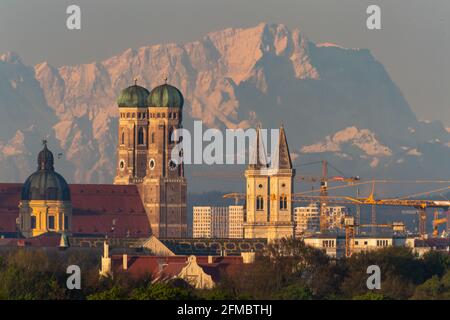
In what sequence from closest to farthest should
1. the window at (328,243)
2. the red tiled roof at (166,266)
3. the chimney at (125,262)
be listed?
1. the red tiled roof at (166,266)
2. the chimney at (125,262)
3. the window at (328,243)

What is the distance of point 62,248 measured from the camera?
181 metres

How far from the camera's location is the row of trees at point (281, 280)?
98.8 meters

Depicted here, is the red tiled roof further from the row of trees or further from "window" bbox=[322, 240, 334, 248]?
"window" bbox=[322, 240, 334, 248]

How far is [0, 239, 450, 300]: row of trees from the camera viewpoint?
324 ft

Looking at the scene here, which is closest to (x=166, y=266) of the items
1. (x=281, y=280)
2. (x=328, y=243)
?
(x=281, y=280)

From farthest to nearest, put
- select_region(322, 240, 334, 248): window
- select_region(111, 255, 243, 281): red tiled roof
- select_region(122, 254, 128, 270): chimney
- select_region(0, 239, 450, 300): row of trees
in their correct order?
select_region(322, 240, 334, 248): window, select_region(122, 254, 128, 270): chimney, select_region(111, 255, 243, 281): red tiled roof, select_region(0, 239, 450, 300): row of trees

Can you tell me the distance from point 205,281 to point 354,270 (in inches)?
345

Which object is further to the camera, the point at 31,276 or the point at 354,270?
the point at 354,270

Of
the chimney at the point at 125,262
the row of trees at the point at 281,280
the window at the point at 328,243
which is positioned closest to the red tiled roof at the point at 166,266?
the chimney at the point at 125,262

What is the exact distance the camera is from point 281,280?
12031 cm

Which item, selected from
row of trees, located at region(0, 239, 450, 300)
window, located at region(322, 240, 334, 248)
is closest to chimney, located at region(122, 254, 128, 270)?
row of trees, located at region(0, 239, 450, 300)

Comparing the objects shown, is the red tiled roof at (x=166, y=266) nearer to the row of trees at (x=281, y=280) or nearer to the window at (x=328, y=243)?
the row of trees at (x=281, y=280)
